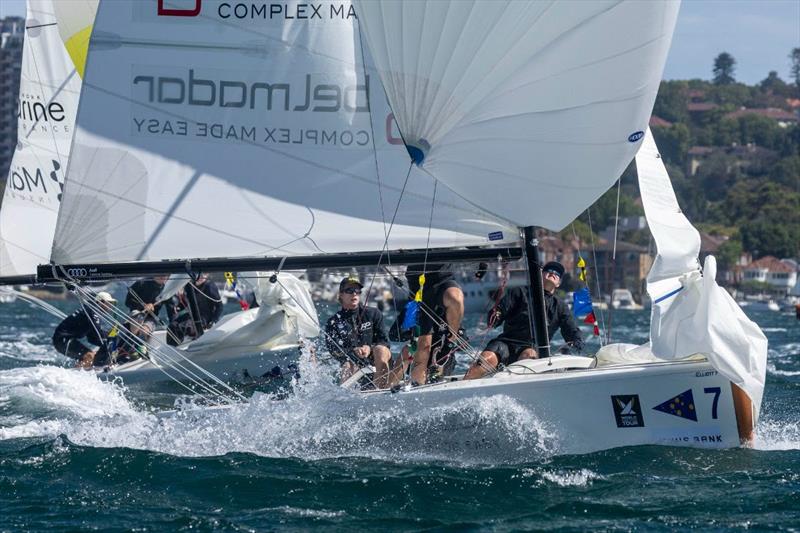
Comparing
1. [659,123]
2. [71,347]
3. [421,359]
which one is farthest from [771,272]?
[421,359]

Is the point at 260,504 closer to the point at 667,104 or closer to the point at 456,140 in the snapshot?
the point at 456,140

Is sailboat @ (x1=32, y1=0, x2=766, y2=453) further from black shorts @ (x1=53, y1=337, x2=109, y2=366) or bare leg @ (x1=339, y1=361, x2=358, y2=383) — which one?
black shorts @ (x1=53, y1=337, x2=109, y2=366)

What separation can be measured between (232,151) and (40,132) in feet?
21.2

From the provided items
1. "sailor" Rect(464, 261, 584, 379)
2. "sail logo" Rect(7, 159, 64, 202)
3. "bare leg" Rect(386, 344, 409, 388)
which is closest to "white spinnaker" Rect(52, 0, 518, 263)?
"sailor" Rect(464, 261, 584, 379)

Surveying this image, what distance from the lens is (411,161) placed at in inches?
323

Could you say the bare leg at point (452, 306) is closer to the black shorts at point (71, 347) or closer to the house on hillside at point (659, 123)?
the black shorts at point (71, 347)

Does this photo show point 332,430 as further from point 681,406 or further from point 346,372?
point 681,406

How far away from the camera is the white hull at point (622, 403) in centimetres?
741

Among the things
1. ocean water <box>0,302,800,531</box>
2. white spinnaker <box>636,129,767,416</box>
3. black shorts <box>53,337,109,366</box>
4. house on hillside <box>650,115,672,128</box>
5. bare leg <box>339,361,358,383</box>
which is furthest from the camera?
house on hillside <box>650,115,672,128</box>

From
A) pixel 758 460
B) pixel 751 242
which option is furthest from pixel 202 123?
pixel 751 242

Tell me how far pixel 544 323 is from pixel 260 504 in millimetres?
2385

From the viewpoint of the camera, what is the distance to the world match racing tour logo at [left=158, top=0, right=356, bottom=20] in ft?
27.0

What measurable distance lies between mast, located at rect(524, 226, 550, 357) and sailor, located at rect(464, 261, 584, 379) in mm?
177

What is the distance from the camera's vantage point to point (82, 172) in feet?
26.9
